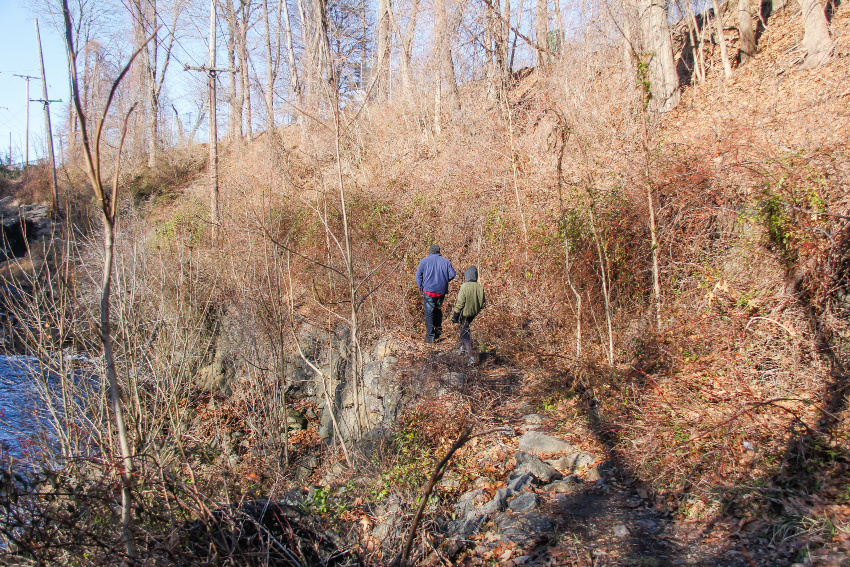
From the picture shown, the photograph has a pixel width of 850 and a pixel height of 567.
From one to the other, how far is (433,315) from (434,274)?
2.92ft

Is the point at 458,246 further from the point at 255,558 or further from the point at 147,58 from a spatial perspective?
the point at 147,58

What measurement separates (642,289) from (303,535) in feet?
21.0

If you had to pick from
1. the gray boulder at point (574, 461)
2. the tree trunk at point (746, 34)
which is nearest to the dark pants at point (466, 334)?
the gray boulder at point (574, 461)

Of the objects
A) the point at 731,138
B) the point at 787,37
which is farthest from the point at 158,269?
the point at 787,37

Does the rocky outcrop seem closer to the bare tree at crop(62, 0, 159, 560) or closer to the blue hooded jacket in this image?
the blue hooded jacket

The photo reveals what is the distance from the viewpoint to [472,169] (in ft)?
43.1

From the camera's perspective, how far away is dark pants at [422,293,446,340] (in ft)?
29.4

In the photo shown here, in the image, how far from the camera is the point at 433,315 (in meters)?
9.20

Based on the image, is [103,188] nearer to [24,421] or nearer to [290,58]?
[24,421]

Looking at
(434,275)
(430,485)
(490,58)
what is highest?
(490,58)

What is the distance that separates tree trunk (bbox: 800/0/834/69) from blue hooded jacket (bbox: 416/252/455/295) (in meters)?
9.84

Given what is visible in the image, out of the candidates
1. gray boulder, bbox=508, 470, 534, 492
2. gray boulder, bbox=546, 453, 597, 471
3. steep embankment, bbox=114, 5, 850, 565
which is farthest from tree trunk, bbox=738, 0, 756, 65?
gray boulder, bbox=508, 470, 534, 492

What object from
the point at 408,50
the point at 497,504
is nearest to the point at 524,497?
the point at 497,504

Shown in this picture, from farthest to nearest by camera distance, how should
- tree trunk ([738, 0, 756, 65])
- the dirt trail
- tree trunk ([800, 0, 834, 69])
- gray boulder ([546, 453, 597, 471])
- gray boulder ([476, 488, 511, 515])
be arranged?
tree trunk ([738, 0, 756, 65])
tree trunk ([800, 0, 834, 69])
gray boulder ([546, 453, 597, 471])
gray boulder ([476, 488, 511, 515])
the dirt trail
